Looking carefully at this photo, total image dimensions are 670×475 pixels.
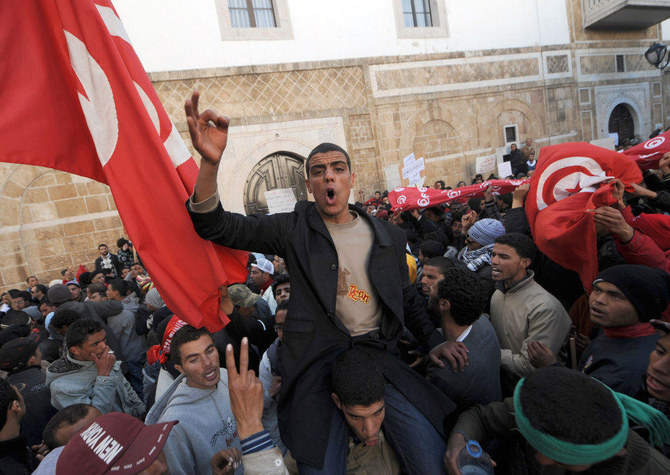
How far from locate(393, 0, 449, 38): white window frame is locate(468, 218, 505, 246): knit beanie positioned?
33.4 ft

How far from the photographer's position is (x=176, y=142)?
1.91 m

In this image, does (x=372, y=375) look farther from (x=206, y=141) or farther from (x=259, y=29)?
(x=259, y=29)

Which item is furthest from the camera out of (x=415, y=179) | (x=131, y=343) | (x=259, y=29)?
(x=259, y=29)

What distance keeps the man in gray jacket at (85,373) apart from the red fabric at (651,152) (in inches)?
195

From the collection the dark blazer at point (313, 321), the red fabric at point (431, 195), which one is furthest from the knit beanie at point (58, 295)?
the red fabric at point (431, 195)

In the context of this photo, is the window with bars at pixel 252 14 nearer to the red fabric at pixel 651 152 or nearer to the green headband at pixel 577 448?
the red fabric at pixel 651 152

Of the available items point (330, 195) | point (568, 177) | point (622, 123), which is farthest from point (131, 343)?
point (622, 123)

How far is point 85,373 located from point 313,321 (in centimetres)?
213

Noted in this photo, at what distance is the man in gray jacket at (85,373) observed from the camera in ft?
8.50

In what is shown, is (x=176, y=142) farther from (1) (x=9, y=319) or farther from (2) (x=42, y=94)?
(1) (x=9, y=319)

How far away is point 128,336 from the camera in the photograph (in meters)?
4.32

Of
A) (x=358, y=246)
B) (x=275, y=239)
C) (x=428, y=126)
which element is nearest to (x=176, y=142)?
(x=275, y=239)

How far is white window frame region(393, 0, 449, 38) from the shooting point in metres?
11.7

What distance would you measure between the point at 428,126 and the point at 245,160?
6.18 metres
